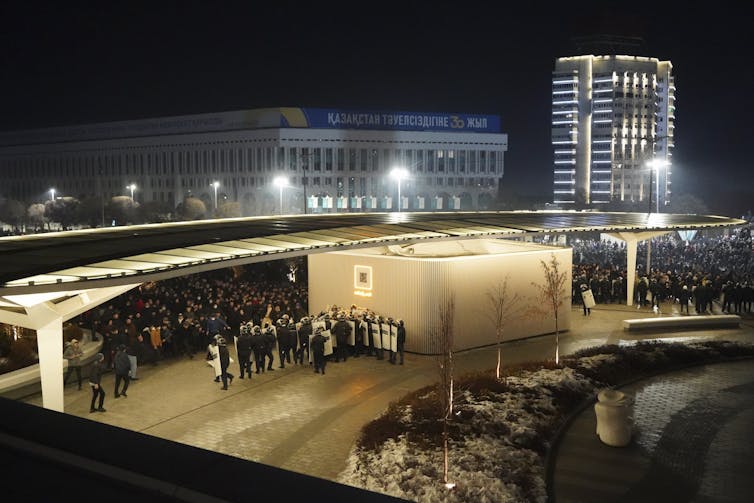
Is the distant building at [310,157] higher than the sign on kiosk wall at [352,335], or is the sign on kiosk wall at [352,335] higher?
the distant building at [310,157]

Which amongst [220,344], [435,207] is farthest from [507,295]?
[435,207]

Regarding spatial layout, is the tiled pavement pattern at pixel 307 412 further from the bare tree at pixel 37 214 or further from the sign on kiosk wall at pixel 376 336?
the bare tree at pixel 37 214

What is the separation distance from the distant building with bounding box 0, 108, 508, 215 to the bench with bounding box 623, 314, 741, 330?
8680cm

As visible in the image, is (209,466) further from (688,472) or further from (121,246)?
(121,246)

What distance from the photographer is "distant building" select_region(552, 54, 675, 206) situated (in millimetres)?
166125

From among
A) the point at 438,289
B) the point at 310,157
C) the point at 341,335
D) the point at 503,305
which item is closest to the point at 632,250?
the point at 503,305

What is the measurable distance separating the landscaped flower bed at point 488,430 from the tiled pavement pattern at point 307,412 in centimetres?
54

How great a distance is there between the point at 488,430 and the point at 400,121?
11468cm

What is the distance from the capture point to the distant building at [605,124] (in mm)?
166125

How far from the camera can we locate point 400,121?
12581 centimetres

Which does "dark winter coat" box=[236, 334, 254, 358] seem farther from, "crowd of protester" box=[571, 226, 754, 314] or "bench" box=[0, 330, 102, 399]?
"crowd of protester" box=[571, 226, 754, 314]

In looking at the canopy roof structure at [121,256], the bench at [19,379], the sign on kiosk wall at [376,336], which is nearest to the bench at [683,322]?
the canopy roof structure at [121,256]

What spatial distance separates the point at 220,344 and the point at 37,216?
3196 inches

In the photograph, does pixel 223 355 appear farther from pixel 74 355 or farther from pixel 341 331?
pixel 341 331
